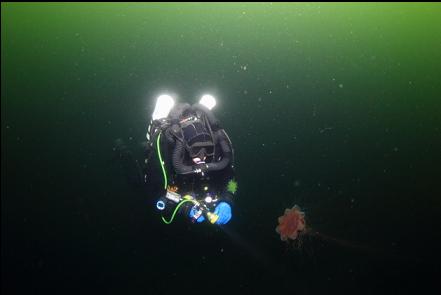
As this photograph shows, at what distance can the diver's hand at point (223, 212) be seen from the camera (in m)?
2.35

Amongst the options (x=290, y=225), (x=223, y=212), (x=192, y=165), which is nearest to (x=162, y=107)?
(x=192, y=165)

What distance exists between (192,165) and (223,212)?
0.56 m

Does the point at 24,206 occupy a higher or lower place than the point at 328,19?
lower

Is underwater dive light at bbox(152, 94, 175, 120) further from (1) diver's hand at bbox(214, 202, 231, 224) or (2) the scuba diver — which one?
(1) diver's hand at bbox(214, 202, 231, 224)

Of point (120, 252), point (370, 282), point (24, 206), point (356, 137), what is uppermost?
point (356, 137)

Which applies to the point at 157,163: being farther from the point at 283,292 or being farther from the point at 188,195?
the point at 283,292

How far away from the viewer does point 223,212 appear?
7.80 ft

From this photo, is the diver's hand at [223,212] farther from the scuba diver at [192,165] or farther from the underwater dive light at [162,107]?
the underwater dive light at [162,107]

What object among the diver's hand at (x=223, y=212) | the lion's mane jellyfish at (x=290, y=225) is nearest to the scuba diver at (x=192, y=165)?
the diver's hand at (x=223, y=212)

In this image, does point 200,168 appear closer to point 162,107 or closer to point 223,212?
point 223,212

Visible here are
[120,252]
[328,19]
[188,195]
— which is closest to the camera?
[188,195]

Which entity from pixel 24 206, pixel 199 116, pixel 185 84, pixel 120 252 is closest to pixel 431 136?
pixel 185 84

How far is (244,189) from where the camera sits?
546 centimetres

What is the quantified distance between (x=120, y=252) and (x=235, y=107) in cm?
406
